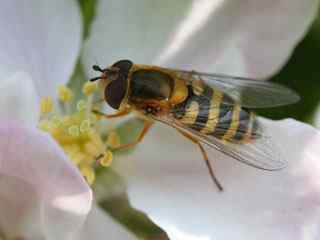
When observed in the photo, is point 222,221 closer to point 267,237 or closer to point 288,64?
point 267,237

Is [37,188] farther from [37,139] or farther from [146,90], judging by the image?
[146,90]

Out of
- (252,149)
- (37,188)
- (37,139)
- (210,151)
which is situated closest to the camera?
(37,139)

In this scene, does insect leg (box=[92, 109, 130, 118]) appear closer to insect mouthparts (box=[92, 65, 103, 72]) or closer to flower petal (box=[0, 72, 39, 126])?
insect mouthparts (box=[92, 65, 103, 72])

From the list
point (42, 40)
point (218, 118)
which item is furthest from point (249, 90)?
point (42, 40)

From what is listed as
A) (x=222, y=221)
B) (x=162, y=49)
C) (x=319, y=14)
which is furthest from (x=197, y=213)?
(x=319, y=14)

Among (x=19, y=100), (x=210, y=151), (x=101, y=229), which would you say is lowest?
(x=101, y=229)

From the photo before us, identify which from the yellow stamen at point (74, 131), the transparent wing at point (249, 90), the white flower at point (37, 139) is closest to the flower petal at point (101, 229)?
the white flower at point (37, 139)
